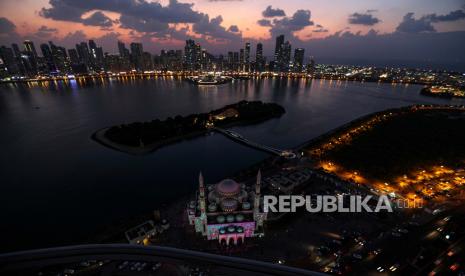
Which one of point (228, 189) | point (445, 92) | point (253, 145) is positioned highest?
point (228, 189)

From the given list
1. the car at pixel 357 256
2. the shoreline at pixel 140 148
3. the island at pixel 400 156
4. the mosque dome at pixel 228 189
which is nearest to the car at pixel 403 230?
the car at pixel 357 256

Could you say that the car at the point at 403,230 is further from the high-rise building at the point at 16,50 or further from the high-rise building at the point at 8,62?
the high-rise building at the point at 16,50

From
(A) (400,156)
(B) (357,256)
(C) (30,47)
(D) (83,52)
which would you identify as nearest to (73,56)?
(D) (83,52)

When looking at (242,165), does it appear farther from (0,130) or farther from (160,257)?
(0,130)

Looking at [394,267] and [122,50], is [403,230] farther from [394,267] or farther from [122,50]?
[122,50]

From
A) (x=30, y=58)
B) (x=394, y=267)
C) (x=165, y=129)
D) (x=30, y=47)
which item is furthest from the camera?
(x=30, y=47)
